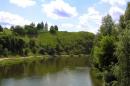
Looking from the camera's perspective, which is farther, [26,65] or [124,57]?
[26,65]

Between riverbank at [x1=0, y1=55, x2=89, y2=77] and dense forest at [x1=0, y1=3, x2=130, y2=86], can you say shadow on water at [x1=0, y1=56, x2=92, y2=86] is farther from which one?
dense forest at [x1=0, y1=3, x2=130, y2=86]

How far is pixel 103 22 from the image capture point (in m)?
87.9

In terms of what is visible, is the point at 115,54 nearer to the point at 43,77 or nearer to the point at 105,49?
the point at 105,49

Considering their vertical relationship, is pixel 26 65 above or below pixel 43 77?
below

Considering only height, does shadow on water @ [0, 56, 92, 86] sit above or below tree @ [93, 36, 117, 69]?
below

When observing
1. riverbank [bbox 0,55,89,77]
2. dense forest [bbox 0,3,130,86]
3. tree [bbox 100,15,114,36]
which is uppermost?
tree [bbox 100,15,114,36]

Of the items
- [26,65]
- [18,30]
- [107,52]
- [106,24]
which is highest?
[18,30]

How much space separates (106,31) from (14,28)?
11401 centimetres

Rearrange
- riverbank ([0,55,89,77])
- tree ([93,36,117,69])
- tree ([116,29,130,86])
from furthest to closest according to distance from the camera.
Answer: riverbank ([0,55,89,77]) → tree ([93,36,117,69]) → tree ([116,29,130,86])

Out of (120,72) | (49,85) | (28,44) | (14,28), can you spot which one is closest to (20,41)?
(28,44)

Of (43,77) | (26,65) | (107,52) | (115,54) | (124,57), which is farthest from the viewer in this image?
(26,65)

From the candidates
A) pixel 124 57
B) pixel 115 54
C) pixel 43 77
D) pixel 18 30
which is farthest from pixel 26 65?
pixel 124 57

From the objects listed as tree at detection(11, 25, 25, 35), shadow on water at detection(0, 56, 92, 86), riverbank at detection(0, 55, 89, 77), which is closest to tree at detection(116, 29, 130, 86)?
shadow on water at detection(0, 56, 92, 86)

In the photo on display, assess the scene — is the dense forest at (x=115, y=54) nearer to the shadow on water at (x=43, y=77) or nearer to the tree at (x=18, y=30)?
the shadow on water at (x=43, y=77)
